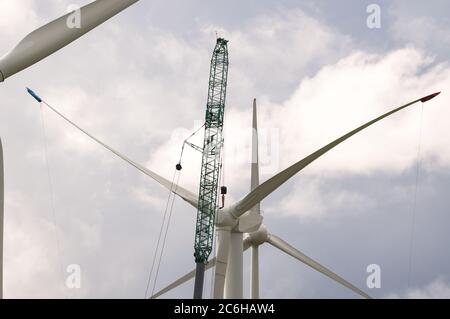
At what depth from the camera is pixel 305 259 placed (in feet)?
159

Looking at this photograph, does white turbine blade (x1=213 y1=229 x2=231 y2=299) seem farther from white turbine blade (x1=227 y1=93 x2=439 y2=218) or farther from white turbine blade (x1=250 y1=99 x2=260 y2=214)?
white turbine blade (x1=250 y1=99 x2=260 y2=214)

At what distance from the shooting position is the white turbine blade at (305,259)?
48469 mm

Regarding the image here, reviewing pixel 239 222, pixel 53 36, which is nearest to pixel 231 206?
pixel 239 222

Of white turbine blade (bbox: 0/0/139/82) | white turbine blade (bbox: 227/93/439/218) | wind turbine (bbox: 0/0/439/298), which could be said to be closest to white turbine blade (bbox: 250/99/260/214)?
wind turbine (bbox: 0/0/439/298)

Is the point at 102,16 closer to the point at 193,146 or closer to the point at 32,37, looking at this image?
the point at 32,37

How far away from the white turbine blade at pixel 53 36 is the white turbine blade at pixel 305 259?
28.8 metres

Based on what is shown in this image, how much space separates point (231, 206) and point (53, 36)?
70.7ft

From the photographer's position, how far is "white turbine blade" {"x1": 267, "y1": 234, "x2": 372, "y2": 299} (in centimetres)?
4847

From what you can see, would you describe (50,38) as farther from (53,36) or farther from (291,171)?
(291,171)

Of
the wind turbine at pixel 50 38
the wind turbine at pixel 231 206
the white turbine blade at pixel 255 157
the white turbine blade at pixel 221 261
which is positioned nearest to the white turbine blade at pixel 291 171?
the wind turbine at pixel 231 206
